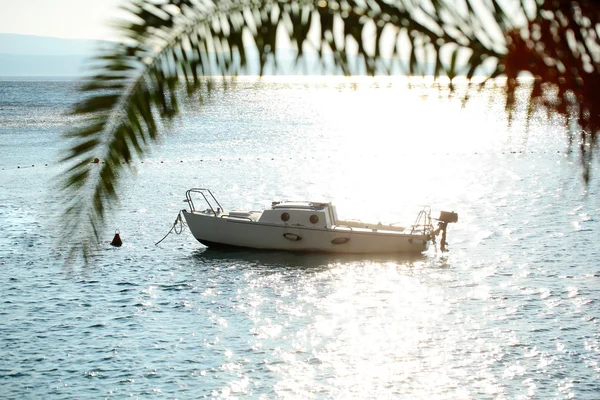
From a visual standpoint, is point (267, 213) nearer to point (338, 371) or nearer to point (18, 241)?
point (18, 241)

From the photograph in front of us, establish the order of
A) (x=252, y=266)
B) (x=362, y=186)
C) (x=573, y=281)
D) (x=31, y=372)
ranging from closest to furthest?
(x=31, y=372)
(x=573, y=281)
(x=252, y=266)
(x=362, y=186)

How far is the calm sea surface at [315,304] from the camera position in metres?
26.2

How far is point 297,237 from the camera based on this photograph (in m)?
43.4

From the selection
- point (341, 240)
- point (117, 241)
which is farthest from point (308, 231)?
point (117, 241)

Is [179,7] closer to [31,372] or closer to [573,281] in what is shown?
[31,372]

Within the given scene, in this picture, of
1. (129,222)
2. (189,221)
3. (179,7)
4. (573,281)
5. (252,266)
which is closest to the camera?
(179,7)

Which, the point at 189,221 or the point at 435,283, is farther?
the point at 189,221

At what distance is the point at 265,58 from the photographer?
9.47 ft

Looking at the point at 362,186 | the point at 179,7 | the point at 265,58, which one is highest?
the point at 179,7

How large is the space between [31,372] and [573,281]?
23256mm

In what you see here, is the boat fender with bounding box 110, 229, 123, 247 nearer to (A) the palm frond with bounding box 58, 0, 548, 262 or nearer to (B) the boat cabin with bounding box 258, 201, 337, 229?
(B) the boat cabin with bounding box 258, 201, 337, 229

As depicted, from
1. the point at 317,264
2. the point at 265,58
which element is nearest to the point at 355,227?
the point at 317,264

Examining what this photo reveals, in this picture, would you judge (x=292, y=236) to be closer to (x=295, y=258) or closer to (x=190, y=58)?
(x=295, y=258)

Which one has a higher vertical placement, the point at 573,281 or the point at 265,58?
the point at 265,58
